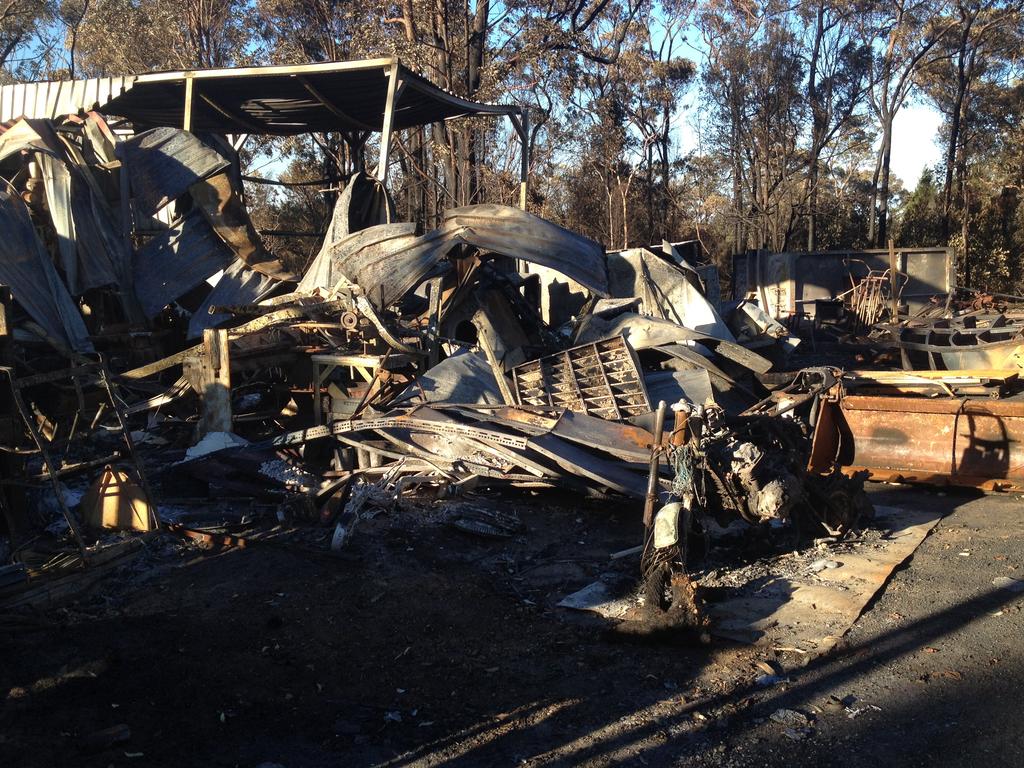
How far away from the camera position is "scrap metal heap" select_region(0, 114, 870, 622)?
6395mm

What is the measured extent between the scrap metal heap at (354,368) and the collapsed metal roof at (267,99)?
1271 mm

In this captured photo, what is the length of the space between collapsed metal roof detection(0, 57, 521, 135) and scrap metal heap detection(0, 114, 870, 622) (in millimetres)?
1271

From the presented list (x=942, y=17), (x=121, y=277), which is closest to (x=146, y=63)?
(x=121, y=277)

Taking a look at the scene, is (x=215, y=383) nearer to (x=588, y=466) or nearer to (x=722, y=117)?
(x=588, y=466)

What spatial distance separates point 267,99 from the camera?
15.3 meters

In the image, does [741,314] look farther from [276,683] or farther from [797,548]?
[276,683]

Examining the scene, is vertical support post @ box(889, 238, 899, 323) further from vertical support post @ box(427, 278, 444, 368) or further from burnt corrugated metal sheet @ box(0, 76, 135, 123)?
burnt corrugated metal sheet @ box(0, 76, 135, 123)

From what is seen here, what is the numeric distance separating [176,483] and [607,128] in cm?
2594

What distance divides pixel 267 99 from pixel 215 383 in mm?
7986

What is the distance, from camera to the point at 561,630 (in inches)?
205

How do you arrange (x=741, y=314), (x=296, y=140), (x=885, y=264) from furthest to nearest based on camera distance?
(x=296, y=140) < (x=885, y=264) < (x=741, y=314)

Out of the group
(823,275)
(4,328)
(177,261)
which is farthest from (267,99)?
(823,275)

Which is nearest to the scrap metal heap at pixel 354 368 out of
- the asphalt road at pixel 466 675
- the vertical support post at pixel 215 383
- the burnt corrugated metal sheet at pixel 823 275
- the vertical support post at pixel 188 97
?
the vertical support post at pixel 215 383

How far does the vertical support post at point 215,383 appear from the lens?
9078 mm
